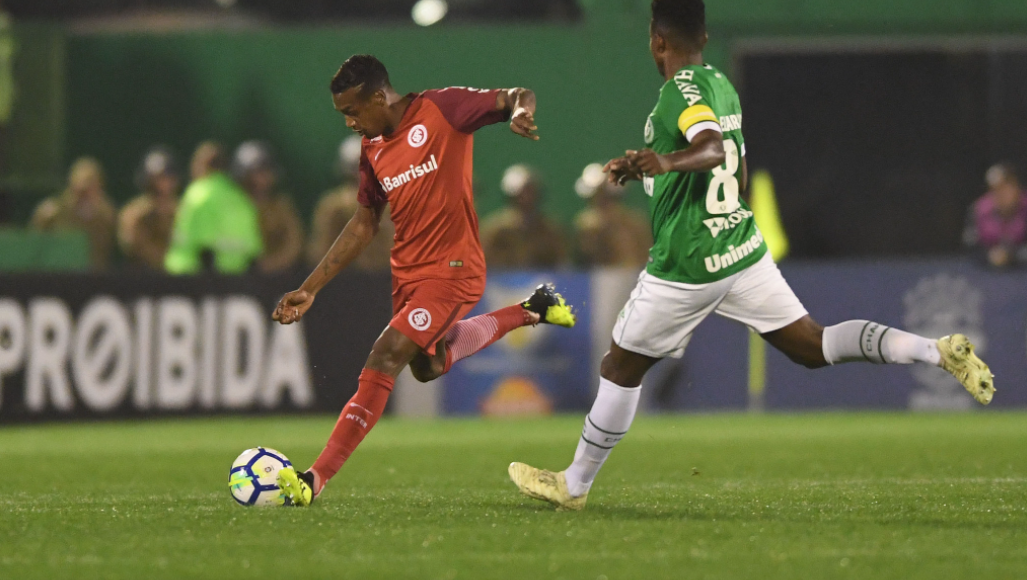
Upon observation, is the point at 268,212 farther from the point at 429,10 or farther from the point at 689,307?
the point at 689,307

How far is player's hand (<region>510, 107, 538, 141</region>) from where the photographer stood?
668 cm

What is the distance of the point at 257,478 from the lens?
22.8ft

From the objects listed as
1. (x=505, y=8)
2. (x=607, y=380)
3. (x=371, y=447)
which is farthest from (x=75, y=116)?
(x=607, y=380)

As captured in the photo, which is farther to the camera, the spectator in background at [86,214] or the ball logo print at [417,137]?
the spectator in background at [86,214]

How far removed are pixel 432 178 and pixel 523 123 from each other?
2.97 ft

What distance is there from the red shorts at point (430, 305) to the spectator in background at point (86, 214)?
887 centimetres

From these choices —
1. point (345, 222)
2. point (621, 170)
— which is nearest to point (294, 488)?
point (621, 170)

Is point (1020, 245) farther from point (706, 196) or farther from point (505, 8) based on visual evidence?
point (706, 196)

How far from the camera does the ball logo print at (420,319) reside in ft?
24.0

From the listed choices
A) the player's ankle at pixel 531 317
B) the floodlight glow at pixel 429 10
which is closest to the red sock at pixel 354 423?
the player's ankle at pixel 531 317

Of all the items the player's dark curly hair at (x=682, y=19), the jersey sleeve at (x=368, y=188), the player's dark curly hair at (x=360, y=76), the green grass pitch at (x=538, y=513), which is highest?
the player's dark curly hair at (x=682, y=19)

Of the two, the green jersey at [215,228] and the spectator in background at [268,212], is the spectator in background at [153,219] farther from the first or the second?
the spectator in background at [268,212]

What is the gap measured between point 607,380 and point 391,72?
11.9m

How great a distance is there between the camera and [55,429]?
43.8 ft
